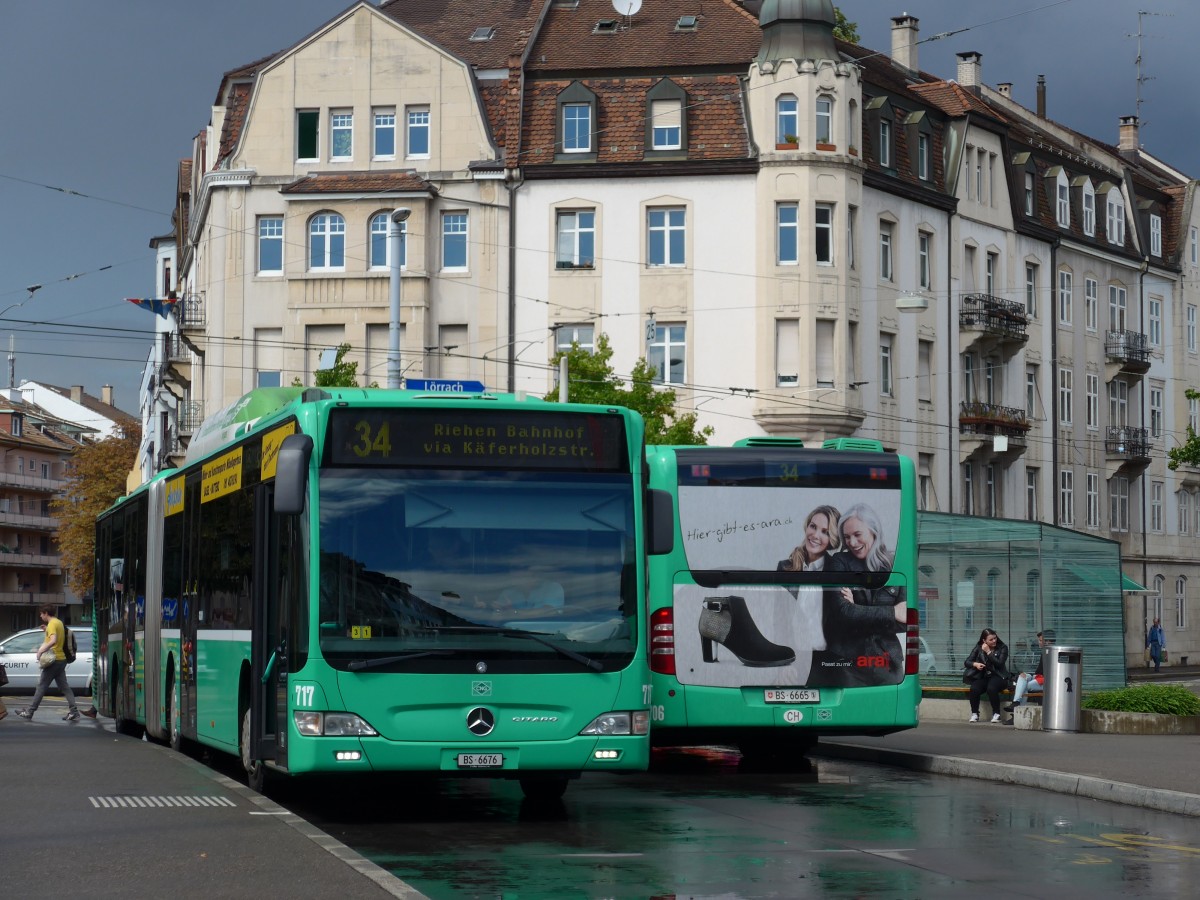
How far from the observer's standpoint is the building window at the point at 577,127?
5081 centimetres

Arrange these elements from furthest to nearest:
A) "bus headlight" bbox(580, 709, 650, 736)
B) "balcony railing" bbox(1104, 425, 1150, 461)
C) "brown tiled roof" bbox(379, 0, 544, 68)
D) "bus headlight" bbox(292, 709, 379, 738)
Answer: "balcony railing" bbox(1104, 425, 1150, 461) < "brown tiled roof" bbox(379, 0, 544, 68) < "bus headlight" bbox(580, 709, 650, 736) < "bus headlight" bbox(292, 709, 379, 738)

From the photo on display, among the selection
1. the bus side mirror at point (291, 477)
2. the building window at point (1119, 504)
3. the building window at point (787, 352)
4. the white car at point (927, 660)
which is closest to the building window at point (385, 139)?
the building window at point (787, 352)

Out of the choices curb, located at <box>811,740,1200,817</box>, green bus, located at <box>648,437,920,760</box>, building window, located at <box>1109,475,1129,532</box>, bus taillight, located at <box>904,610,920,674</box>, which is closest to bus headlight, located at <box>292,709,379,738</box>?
green bus, located at <box>648,437,920,760</box>

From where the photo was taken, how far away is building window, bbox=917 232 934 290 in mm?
54750

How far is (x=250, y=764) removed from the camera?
16.0m

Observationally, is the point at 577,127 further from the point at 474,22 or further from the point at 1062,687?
the point at 1062,687

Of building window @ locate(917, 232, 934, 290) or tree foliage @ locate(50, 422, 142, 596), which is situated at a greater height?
building window @ locate(917, 232, 934, 290)

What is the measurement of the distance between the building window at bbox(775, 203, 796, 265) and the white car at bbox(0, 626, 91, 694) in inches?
752

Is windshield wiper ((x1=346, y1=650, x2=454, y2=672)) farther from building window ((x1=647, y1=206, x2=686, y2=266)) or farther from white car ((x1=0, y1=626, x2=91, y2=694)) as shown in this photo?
building window ((x1=647, y1=206, x2=686, y2=266))

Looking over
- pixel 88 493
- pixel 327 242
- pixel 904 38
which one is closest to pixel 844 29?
pixel 904 38

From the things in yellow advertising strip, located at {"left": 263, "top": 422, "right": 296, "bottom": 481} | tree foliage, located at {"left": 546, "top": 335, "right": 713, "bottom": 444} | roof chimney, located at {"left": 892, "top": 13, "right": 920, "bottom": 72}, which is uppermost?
roof chimney, located at {"left": 892, "top": 13, "right": 920, "bottom": 72}

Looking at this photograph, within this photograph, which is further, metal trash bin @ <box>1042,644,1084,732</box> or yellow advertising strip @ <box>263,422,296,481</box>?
metal trash bin @ <box>1042,644,1084,732</box>

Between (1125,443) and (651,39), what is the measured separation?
22.6 m

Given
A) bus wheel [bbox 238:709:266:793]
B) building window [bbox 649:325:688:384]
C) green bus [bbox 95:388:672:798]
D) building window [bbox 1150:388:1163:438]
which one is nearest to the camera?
green bus [bbox 95:388:672:798]
